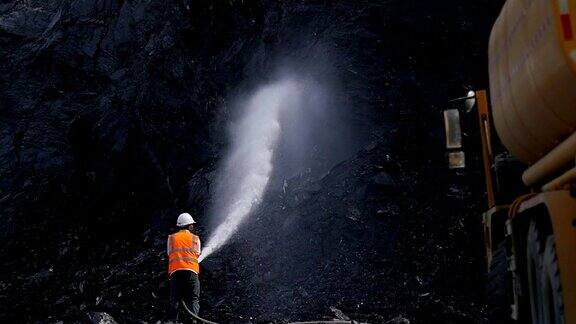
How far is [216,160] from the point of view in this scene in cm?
1834

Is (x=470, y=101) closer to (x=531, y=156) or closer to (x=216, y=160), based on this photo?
(x=531, y=156)

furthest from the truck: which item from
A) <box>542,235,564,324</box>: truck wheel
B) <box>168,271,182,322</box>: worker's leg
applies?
<box>168,271,182,322</box>: worker's leg

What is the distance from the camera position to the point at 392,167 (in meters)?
14.6

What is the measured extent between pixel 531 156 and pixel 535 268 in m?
1.08

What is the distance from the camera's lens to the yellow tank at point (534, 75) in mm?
4035

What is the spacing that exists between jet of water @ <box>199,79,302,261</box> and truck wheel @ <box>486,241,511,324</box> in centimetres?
1042

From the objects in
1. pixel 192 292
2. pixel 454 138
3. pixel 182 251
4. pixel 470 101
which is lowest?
pixel 192 292

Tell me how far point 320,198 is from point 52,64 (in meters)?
12.8

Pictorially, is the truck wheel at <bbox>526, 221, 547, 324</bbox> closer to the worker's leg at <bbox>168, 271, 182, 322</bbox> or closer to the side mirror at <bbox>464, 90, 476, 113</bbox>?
the side mirror at <bbox>464, 90, 476, 113</bbox>

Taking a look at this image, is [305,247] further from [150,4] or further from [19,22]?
[19,22]

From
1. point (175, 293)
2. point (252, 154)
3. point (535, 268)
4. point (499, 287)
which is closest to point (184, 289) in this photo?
point (175, 293)

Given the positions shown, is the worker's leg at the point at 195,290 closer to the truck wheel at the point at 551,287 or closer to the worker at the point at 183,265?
the worker at the point at 183,265

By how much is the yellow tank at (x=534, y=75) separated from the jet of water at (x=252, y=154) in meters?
10.9

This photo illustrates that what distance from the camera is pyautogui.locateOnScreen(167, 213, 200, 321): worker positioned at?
10.1 meters
